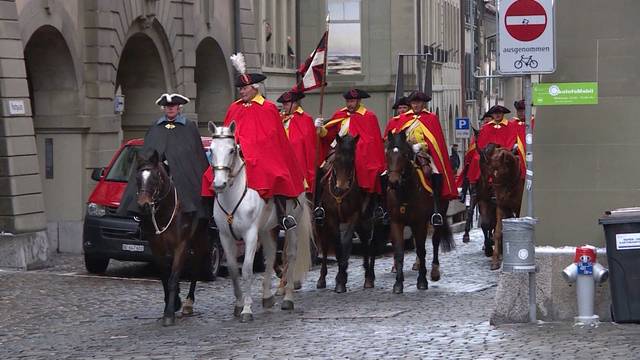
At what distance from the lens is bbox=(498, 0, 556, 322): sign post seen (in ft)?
47.6

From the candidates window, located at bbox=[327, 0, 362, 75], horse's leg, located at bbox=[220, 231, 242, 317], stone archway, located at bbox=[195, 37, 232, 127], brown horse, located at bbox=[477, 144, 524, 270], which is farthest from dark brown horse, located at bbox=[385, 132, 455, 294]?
window, located at bbox=[327, 0, 362, 75]

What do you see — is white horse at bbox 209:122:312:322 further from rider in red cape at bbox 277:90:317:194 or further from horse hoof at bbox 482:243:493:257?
horse hoof at bbox 482:243:493:257

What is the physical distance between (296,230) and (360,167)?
245 cm

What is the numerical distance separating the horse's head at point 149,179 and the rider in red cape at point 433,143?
526 cm

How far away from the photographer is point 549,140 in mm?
15203

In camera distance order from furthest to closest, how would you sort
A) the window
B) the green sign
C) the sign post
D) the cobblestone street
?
the window → the green sign → the sign post → the cobblestone street

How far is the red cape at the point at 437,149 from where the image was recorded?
67.2 ft

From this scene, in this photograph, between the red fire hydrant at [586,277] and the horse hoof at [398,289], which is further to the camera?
the horse hoof at [398,289]

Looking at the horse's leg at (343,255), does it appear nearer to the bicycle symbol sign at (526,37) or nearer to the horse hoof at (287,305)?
the horse hoof at (287,305)

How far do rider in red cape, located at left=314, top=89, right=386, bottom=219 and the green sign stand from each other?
15.9ft

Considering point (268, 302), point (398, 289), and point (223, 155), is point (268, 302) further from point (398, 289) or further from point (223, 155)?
point (398, 289)

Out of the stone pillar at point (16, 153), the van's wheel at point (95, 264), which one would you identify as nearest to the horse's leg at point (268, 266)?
the van's wheel at point (95, 264)

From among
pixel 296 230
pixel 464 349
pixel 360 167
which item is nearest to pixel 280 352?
pixel 464 349

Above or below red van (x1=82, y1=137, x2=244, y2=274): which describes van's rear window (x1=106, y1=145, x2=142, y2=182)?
above
